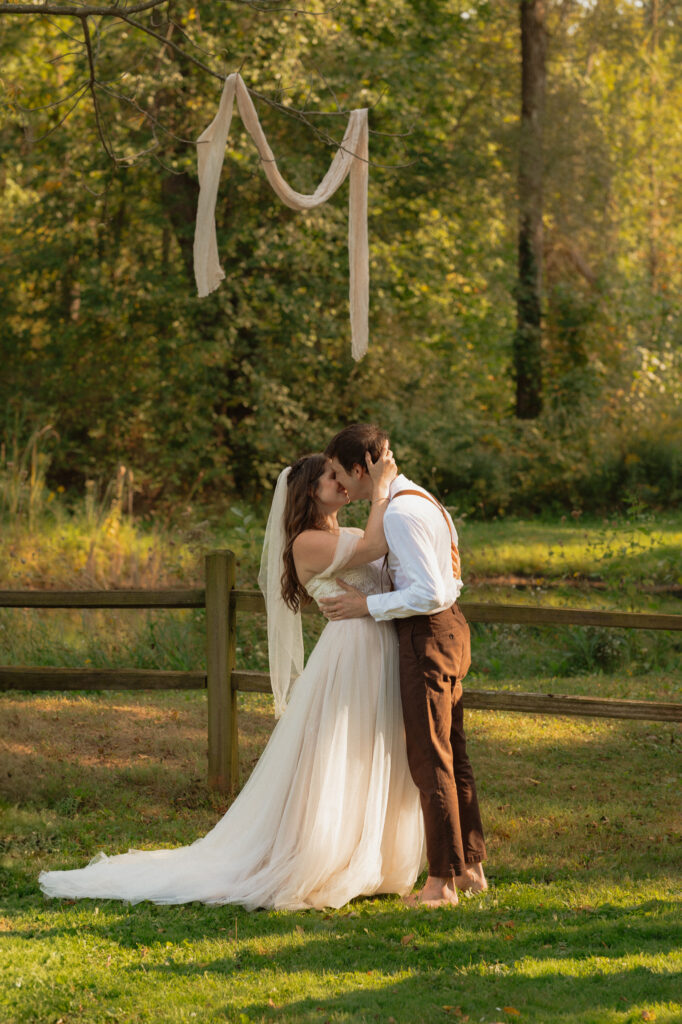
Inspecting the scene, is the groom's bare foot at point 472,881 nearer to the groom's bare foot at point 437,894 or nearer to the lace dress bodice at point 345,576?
the groom's bare foot at point 437,894

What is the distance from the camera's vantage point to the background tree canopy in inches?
617

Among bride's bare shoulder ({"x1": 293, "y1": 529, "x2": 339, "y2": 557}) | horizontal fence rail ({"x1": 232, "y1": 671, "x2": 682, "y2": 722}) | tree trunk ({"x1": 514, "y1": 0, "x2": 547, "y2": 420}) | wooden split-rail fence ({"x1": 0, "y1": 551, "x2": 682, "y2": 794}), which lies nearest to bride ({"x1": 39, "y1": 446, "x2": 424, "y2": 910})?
bride's bare shoulder ({"x1": 293, "y1": 529, "x2": 339, "y2": 557})

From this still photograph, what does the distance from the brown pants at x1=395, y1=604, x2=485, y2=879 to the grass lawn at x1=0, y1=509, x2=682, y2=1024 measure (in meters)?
0.29

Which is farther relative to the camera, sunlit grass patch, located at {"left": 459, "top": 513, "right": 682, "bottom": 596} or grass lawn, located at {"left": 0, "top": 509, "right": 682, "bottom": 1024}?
sunlit grass patch, located at {"left": 459, "top": 513, "right": 682, "bottom": 596}

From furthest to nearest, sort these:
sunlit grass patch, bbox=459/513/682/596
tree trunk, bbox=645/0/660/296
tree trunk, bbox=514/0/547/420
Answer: tree trunk, bbox=645/0/660/296 < tree trunk, bbox=514/0/547/420 < sunlit grass patch, bbox=459/513/682/596

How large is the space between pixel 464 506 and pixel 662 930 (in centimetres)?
1216

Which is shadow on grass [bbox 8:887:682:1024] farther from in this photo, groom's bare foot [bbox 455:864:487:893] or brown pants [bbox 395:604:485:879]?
brown pants [bbox 395:604:485:879]

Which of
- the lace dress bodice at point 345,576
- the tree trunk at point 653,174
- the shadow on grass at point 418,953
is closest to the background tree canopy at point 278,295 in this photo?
the lace dress bodice at point 345,576

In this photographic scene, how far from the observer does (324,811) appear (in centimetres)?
482

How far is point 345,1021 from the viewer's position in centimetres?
374

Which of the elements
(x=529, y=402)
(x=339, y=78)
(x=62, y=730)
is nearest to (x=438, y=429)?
(x=529, y=402)

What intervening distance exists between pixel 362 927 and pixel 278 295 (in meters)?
12.4

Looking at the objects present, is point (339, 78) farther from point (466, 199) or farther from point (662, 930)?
point (662, 930)

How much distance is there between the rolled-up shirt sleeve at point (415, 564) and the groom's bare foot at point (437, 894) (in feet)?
3.78
